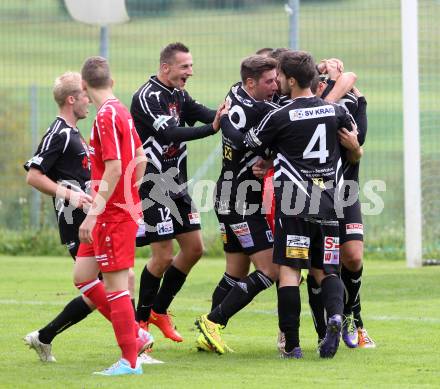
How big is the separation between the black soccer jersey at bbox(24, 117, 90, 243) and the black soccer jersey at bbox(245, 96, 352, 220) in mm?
1250

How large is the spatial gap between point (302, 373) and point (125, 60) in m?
19.5

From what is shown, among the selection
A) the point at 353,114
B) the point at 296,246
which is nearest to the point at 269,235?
the point at 296,246

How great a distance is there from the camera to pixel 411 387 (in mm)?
7070

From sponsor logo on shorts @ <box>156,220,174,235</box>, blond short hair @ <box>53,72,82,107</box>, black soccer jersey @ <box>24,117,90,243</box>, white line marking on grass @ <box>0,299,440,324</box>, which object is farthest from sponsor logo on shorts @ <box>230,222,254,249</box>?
white line marking on grass @ <box>0,299,440,324</box>

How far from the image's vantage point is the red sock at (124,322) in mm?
7516

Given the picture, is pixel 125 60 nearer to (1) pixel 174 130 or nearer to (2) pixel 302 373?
(1) pixel 174 130

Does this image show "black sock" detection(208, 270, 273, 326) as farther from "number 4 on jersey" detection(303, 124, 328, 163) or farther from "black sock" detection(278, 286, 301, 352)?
"number 4 on jersey" detection(303, 124, 328, 163)

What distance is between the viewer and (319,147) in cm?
813

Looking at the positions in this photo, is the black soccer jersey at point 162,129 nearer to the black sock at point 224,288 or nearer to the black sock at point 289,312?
the black sock at point 224,288

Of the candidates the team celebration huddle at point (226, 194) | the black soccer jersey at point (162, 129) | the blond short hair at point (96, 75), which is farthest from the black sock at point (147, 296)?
the blond short hair at point (96, 75)

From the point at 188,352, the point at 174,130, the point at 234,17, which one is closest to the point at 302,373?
the point at 188,352

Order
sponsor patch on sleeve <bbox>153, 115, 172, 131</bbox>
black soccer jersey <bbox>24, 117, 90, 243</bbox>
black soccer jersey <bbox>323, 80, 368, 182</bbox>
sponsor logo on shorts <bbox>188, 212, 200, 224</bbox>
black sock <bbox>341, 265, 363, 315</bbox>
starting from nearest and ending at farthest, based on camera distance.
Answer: black soccer jersey <bbox>24, 117, 90, 243</bbox> < black soccer jersey <bbox>323, 80, 368, 182</bbox> < sponsor patch on sleeve <bbox>153, 115, 172, 131</bbox> < black sock <bbox>341, 265, 363, 315</bbox> < sponsor logo on shorts <bbox>188, 212, 200, 224</bbox>

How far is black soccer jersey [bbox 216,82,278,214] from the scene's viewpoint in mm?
8523

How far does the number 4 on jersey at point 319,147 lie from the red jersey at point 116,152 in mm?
1243
